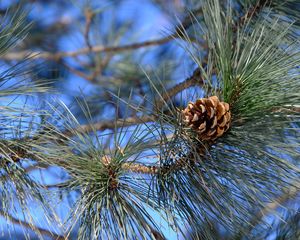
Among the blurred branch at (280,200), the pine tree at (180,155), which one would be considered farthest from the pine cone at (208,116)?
the blurred branch at (280,200)

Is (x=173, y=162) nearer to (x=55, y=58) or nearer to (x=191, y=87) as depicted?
(x=191, y=87)

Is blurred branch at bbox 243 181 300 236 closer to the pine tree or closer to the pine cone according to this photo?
the pine tree

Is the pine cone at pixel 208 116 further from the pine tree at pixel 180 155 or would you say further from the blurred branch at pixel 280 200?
the blurred branch at pixel 280 200

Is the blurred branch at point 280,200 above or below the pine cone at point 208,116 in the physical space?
below

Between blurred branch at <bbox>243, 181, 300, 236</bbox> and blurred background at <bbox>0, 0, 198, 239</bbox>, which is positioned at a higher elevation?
blurred background at <bbox>0, 0, 198, 239</bbox>

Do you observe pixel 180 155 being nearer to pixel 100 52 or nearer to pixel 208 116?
pixel 208 116

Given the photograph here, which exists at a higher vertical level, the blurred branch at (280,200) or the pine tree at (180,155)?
the pine tree at (180,155)

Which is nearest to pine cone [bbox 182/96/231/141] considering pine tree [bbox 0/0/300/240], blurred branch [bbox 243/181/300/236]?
pine tree [bbox 0/0/300/240]

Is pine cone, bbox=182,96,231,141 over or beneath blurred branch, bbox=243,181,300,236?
over

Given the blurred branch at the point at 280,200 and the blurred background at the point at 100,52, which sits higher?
the blurred background at the point at 100,52
